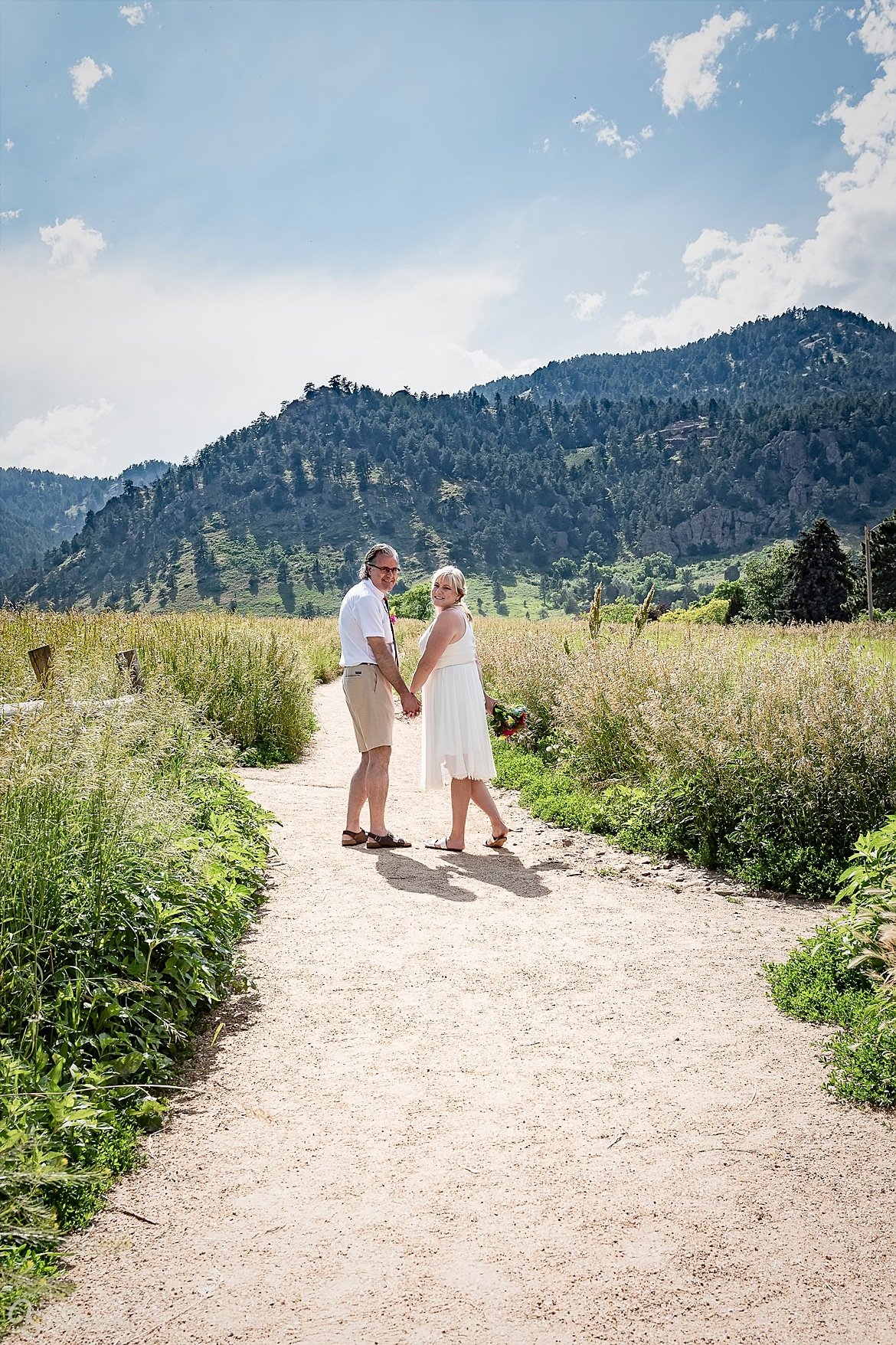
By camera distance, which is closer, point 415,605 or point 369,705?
point 369,705

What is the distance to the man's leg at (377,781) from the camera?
707cm

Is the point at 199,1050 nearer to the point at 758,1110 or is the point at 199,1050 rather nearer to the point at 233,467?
the point at 758,1110

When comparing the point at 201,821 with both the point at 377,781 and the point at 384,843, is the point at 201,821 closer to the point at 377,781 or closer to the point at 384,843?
the point at 377,781

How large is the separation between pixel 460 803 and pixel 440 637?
1338 mm

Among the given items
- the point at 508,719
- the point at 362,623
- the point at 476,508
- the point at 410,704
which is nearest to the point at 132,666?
the point at 362,623

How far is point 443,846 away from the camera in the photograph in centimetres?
724

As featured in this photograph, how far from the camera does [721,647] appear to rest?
9.48 meters

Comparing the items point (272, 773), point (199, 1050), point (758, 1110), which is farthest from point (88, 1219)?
point (272, 773)

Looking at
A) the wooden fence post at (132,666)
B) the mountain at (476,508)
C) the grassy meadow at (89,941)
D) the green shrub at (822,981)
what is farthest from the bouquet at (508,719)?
the mountain at (476,508)

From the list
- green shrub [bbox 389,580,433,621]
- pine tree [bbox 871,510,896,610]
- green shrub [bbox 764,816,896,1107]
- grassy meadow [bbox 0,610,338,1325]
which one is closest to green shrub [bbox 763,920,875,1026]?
green shrub [bbox 764,816,896,1107]

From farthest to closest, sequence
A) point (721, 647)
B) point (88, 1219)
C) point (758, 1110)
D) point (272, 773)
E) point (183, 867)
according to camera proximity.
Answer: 1. point (272, 773)
2. point (721, 647)
3. point (183, 867)
4. point (758, 1110)
5. point (88, 1219)

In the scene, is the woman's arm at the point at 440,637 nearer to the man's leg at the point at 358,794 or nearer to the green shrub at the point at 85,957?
the man's leg at the point at 358,794

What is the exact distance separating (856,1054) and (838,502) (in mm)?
184122

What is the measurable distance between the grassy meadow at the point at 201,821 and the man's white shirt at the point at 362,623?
1.38 meters
